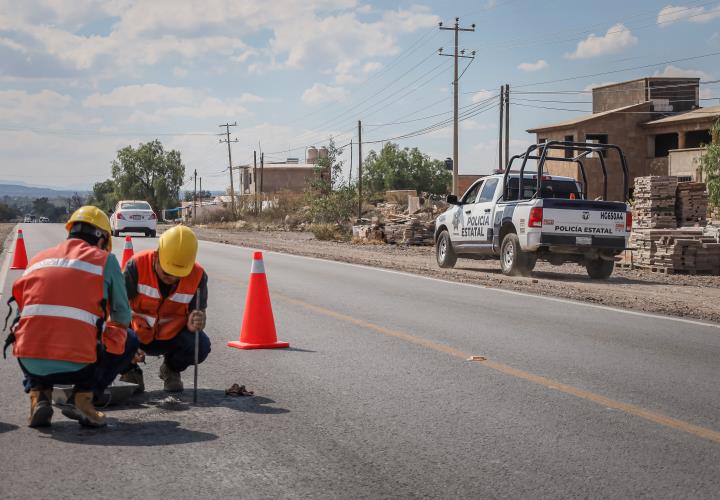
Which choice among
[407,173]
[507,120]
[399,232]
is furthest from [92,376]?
[407,173]

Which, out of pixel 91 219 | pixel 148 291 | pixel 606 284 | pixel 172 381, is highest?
pixel 91 219

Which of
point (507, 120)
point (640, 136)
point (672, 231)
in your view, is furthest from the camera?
point (640, 136)

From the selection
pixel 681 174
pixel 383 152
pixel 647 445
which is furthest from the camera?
pixel 383 152

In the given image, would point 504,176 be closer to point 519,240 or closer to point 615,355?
point 519,240

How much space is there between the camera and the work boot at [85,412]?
19.0ft

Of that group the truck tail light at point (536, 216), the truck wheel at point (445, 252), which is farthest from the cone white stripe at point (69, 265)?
the truck wheel at point (445, 252)

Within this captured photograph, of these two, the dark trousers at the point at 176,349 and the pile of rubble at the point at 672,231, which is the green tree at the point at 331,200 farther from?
the dark trousers at the point at 176,349

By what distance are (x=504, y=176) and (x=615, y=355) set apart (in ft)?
33.4

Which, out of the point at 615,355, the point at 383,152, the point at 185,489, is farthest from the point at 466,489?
the point at 383,152

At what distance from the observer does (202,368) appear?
811 cm

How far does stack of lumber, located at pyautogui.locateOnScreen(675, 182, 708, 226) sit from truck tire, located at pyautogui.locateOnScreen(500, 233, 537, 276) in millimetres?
7423

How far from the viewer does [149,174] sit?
133875 millimetres

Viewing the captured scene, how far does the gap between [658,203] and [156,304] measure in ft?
60.3

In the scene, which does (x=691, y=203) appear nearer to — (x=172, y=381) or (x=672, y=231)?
(x=672, y=231)
